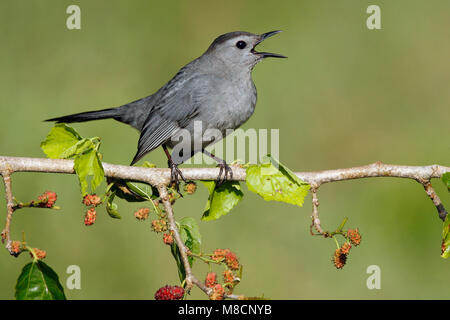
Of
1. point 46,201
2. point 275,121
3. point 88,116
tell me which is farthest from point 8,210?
point 275,121

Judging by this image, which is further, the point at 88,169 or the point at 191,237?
the point at 191,237

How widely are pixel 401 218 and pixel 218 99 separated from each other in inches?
103

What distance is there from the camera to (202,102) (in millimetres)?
4418

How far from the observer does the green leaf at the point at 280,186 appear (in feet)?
9.53

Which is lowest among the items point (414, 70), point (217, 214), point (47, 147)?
point (217, 214)

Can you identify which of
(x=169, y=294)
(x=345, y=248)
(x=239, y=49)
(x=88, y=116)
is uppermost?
(x=239, y=49)

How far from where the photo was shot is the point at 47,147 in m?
3.04

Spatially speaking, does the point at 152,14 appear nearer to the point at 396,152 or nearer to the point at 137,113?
the point at 137,113

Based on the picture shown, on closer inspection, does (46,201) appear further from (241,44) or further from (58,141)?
(241,44)

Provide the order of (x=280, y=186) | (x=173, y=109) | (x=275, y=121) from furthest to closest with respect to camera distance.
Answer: (x=275, y=121), (x=173, y=109), (x=280, y=186)

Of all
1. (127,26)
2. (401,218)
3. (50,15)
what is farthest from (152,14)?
(401,218)

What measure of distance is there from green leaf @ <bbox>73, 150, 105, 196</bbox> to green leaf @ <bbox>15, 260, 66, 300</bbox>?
50cm

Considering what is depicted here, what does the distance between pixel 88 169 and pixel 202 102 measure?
1.77 meters

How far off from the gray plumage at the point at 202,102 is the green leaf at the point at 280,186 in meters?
1.29
